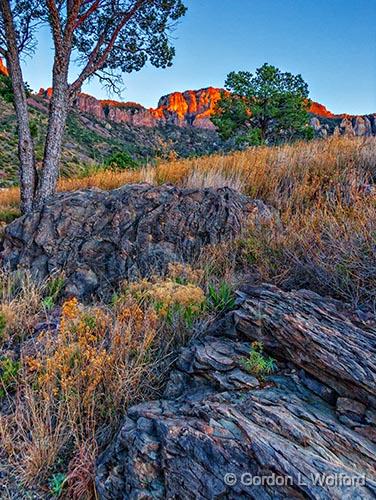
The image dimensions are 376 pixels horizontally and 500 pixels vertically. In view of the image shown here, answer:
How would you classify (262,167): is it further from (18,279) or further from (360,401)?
(360,401)

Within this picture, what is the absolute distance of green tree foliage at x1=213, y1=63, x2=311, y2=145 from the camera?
23.5 metres

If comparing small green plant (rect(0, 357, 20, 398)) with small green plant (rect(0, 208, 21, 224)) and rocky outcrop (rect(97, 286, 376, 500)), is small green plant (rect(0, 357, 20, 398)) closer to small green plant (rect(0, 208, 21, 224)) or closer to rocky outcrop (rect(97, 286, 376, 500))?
rocky outcrop (rect(97, 286, 376, 500))

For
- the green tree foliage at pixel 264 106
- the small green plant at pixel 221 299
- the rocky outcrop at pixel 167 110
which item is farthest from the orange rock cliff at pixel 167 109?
the small green plant at pixel 221 299

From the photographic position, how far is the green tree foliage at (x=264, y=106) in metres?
23.5

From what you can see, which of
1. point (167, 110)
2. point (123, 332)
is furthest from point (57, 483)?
point (167, 110)

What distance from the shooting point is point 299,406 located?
1.79 metres

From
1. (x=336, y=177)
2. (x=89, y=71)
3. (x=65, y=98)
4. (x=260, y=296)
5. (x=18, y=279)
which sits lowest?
(x=18, y=279)

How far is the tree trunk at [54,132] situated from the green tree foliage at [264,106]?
57.5 ft

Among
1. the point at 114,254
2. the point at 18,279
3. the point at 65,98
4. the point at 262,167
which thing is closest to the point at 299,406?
the point at 114,254

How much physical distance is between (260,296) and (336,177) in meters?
3.55

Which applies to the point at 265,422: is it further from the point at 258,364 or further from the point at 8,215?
the point at 8,215

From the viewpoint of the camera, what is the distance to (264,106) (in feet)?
79.3

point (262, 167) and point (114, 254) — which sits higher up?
point (262, 167)

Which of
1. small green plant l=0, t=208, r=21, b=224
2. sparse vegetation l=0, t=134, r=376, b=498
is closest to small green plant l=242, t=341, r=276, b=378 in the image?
sparse vegetation l=0, t=134, r=376, b=498
